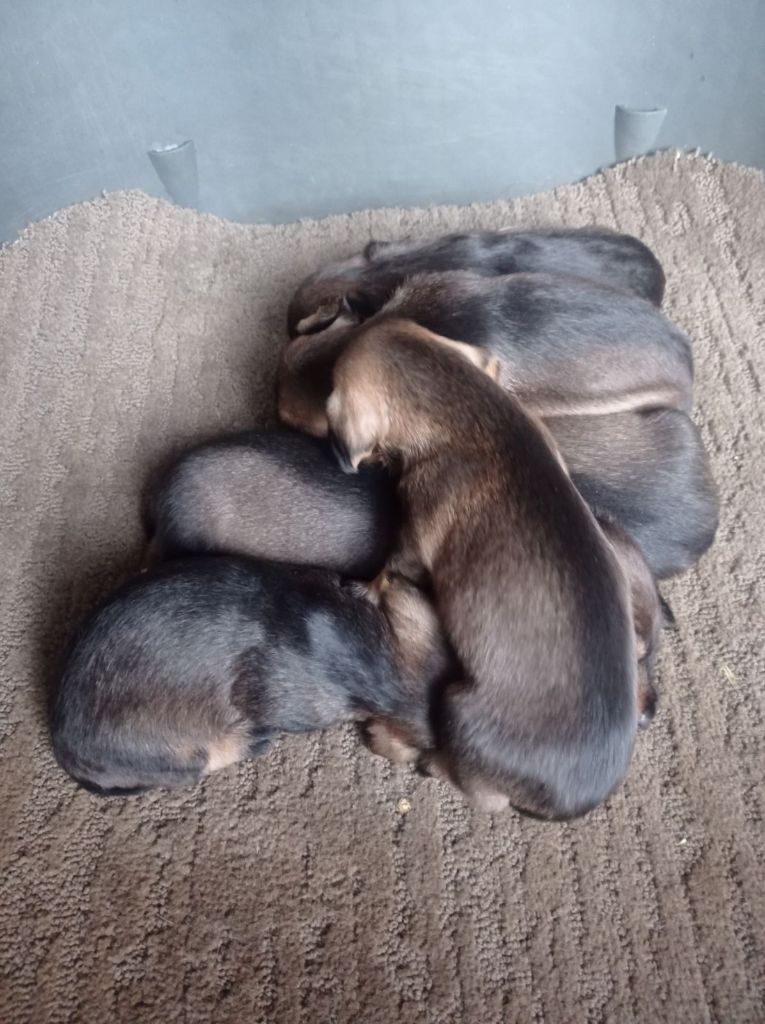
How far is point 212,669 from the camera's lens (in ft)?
4.72

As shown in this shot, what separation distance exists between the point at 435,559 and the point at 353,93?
4.66 feet

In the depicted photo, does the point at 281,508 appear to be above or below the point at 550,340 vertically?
below

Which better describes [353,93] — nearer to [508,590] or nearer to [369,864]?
[508,590]

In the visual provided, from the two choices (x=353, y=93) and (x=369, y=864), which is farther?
(x=353, y=93)

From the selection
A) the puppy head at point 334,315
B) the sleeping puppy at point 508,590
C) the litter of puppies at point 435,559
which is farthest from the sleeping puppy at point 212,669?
the puppy head at point 334,315

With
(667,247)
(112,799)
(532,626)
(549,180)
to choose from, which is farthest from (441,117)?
(112,799)

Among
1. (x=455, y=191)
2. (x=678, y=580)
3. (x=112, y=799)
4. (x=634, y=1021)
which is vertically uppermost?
(x=455, y=191)

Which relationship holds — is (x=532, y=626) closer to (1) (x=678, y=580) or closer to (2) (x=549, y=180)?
(1) (x=678, y=580)

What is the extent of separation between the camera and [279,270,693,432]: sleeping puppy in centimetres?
168

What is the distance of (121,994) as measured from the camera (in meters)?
1.49

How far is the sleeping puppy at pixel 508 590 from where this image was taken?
127 centimetres

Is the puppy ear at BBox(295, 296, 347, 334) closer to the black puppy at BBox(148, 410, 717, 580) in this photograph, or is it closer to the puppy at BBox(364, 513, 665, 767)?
the black puppy at BBox(148, 410, 717, 580)

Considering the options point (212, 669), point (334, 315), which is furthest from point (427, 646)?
point (334, 315)

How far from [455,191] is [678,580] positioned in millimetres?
1253
